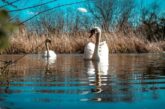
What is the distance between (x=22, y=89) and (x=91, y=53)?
936 cm

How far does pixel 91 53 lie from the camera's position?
1380cm

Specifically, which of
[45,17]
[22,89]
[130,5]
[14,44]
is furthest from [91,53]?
[130,5]

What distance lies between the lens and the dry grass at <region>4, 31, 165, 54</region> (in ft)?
68.4

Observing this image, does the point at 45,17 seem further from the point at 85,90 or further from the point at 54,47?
the point at 85,90

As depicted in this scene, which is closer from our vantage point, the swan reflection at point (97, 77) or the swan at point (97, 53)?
the swan reflection at point (97, 77)

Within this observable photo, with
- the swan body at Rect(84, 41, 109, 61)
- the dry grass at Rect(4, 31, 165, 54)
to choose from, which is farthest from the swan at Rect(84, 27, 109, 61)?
the dry grass at Rect(4, 31, 165, 54)

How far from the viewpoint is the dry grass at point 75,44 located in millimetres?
20844

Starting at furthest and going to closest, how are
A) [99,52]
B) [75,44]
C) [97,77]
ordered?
[75,44] → [99,52] → [97,77]

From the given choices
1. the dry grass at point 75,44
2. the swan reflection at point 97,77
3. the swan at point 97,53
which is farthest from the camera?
the dry grass at point 75,44

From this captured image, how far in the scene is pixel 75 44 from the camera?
842 inches

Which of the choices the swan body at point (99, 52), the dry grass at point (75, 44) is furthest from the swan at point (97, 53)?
the dry grass at point (75, 44)

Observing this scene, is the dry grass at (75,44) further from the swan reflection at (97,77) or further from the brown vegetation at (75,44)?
the swan reflection at (97,77)

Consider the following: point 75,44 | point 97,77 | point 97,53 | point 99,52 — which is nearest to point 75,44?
point 75,44

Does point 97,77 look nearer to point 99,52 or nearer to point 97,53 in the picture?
point 97,53
